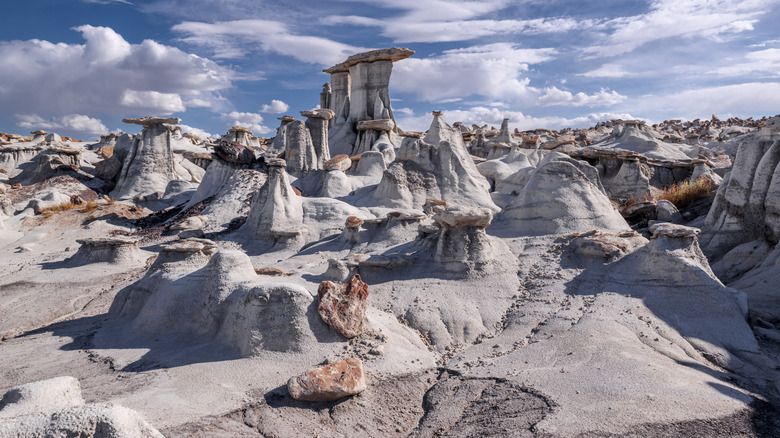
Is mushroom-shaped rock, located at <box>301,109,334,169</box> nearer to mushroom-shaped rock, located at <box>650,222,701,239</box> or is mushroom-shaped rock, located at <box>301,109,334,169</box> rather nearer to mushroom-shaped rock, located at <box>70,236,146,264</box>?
mushroom-shaped rock, located at <box>70,236,146,264</box>

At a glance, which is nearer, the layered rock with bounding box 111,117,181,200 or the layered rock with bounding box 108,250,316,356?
the layered rock with bounding box 108,250,316,356

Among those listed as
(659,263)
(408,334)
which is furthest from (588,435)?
(659,263)

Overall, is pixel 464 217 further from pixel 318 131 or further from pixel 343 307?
pixel 318 131

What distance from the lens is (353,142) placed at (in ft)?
68.3

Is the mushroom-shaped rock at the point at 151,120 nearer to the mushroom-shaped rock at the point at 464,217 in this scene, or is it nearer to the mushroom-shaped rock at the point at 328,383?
the mushroom-shaped rock at the point at 464,217

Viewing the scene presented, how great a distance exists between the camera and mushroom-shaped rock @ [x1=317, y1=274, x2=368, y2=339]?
4.85m

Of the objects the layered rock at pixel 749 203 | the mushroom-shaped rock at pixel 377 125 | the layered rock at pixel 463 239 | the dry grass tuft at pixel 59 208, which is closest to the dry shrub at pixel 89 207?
the dry grass tuft at pixel 59 208

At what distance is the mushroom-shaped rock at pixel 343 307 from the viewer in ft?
15.9

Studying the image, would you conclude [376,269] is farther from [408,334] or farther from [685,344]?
[685,344]

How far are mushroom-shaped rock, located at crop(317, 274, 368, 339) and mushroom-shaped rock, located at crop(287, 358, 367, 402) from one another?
2.03 feet

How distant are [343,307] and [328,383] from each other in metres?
1.03

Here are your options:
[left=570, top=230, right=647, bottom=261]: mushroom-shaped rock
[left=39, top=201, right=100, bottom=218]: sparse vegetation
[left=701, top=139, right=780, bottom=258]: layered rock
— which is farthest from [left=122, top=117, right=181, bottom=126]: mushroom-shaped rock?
[left=701, top=139, right=780, bottom=258]: layered rock

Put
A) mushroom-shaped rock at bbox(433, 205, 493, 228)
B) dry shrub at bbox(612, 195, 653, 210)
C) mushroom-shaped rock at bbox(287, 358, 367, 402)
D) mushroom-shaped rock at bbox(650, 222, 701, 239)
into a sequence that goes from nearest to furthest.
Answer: mushroom-shaped rock at bbox(287, 358, 367, 402) < mushroom-shaped rock at bbox(650, 222, 701, 239) < mushroom-shaped rock at bbox(433, 205, 493, 228) < dry shrub at bbox(612, 195, 653, 210)

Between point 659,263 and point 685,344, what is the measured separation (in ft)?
4.04
